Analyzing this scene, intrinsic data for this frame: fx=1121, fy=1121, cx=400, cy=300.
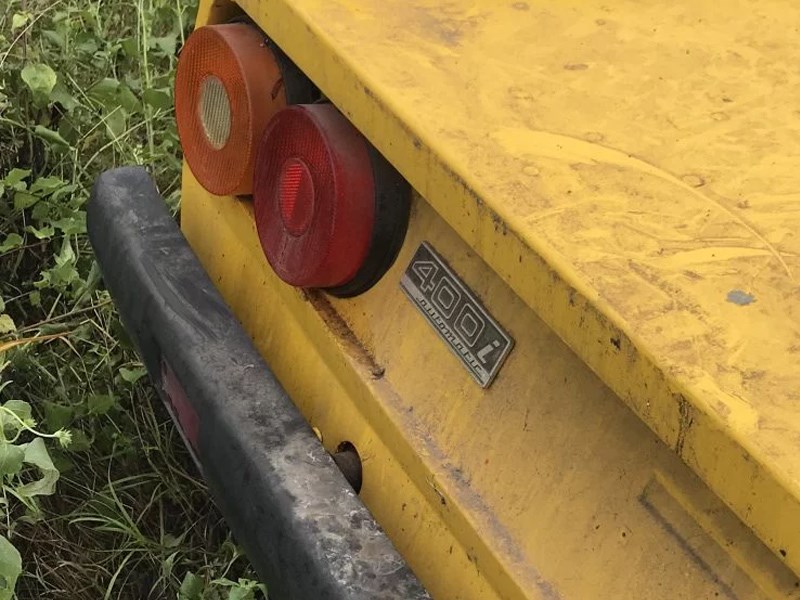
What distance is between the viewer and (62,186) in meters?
2.88

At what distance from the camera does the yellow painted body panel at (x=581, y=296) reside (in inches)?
41.4

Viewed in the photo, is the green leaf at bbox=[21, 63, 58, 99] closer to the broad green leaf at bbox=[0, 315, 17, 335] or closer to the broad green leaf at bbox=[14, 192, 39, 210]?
the broad green leaf at bbox=[14, 192, 39, 210]

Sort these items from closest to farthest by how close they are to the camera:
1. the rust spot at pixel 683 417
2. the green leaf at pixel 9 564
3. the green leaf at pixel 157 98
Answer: the rust spot at pixel 683 417 < the green leaf at pixel 9 564 < the green leaf at pixel 157 98

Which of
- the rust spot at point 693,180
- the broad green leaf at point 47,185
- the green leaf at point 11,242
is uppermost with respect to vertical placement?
the rust spot at point 693,180

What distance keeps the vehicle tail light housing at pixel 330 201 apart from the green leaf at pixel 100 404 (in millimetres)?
917

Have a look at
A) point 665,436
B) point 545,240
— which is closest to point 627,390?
point 665,436

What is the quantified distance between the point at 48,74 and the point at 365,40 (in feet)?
5.72

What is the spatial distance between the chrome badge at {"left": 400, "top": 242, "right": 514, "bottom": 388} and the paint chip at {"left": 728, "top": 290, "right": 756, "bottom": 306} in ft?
1.04

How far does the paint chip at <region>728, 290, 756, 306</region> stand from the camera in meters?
1.09

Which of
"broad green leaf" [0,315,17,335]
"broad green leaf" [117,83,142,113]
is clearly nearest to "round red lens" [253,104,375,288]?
"broad green leaf" [0,315,17,335]

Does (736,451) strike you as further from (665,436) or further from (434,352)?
(434,352)

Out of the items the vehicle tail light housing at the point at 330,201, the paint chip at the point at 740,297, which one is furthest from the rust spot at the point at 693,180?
the vehicle tail light housing at the point at 330,201

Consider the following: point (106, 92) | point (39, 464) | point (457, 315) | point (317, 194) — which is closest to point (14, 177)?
point (106, 92)

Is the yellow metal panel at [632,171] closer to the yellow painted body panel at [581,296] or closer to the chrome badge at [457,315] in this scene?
the yellow painted body panel at [581,296]
